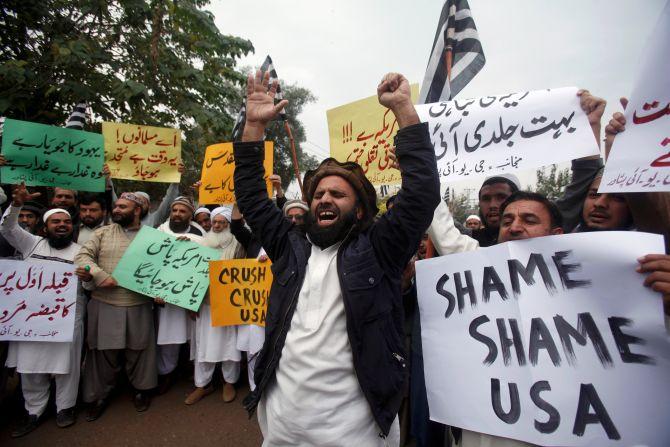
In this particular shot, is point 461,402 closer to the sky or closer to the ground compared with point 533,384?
closer to the ground

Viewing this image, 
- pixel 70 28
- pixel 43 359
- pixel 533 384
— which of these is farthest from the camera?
pixel 70 28

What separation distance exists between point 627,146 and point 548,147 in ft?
1.29

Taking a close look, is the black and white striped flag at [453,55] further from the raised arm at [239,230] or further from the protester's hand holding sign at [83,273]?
the protester's hand holding sign at [83,273]

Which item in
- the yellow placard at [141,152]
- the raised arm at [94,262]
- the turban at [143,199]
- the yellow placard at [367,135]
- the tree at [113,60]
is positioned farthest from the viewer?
the tree at [113,60]

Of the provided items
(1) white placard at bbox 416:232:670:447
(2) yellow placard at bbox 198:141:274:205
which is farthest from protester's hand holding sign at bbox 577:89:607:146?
(2) yellow placard at bbox 198:141:274:205

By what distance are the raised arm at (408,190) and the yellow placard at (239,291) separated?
209 centimetres

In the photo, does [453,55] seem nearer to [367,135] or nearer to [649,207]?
[367,135]

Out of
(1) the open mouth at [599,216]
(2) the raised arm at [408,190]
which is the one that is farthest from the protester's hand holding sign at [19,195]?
(1) the open mouth at [599,216]

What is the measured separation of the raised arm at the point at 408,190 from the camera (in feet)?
4.61

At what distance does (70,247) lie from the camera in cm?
334

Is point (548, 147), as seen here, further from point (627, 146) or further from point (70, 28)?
point (70, 28)

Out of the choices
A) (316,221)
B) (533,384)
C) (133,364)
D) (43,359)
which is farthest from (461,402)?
(43,359)

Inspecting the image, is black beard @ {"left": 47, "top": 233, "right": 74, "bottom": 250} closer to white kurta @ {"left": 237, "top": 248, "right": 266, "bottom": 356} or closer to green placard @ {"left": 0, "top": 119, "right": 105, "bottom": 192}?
green placard @ {"left": 0, "top": 119, "right": 105, "bottom": 192}

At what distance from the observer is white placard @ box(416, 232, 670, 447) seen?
121 cm
